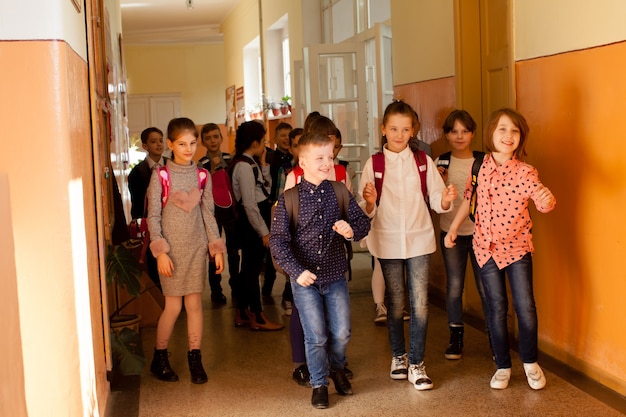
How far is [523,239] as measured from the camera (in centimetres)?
399

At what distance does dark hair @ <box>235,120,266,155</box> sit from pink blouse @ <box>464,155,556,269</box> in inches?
75.0

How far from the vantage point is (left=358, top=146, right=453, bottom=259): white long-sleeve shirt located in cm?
414

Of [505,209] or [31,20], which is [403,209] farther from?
[31,20]

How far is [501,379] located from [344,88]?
5.21m

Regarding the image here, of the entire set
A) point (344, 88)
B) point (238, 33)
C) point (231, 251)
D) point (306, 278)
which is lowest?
point (231, 251)

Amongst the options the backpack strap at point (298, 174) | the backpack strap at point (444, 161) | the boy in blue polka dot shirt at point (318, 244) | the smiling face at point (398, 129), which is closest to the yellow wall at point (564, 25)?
the backpack strap at point (444, 161)

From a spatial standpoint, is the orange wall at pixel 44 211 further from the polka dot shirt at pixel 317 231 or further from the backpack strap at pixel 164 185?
the backpack strap at pixel 164 185

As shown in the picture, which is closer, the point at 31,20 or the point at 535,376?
the point at 31,20

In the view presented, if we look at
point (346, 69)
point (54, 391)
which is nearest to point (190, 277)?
point (54, 391)

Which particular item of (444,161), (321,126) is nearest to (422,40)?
(444,161)

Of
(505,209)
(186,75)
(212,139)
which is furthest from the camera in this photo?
(186,75)

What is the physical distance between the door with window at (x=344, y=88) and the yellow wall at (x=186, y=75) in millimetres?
13569

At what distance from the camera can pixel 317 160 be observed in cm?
383

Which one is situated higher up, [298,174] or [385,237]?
[298,174]
